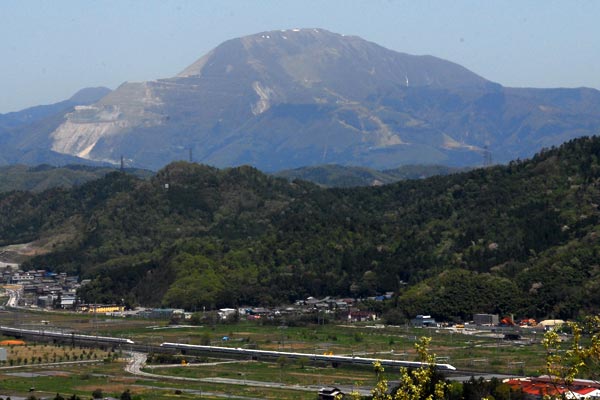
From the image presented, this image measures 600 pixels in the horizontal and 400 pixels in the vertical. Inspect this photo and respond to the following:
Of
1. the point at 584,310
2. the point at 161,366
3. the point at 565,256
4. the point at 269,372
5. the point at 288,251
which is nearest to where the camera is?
the point at 269,372

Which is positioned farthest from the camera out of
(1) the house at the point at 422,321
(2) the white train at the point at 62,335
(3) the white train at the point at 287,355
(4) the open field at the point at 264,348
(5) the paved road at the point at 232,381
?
(1) the house at the point at 422,321

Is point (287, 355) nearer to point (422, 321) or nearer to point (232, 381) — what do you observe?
point (232, 381)

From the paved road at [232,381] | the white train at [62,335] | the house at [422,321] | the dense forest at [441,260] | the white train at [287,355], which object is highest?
the dense forest at [441,260]

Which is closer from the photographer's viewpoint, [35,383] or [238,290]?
[35,383]

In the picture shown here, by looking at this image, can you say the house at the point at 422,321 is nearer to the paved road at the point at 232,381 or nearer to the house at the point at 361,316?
the house at the point at 361,316

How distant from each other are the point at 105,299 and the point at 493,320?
63711mm

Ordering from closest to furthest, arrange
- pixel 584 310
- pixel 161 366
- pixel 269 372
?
pixel 269 372 < pixel 161 366 < pixel 584 310

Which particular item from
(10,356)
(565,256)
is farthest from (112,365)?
(565,256)

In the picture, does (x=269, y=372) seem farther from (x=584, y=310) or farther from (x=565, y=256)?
(x=565, y=256)

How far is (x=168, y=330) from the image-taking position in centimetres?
14400

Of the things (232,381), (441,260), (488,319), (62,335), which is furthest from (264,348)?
(441,260)

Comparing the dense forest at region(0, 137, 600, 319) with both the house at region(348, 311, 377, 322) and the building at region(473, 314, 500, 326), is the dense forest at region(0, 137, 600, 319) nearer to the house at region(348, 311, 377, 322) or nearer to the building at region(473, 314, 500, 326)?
the building at region(473, 314, 500, 326)

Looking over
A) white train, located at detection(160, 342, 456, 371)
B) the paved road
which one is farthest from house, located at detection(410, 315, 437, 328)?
the paved road

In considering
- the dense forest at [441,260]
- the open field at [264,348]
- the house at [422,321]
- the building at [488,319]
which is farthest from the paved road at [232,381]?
the dense forest at [441,260]
